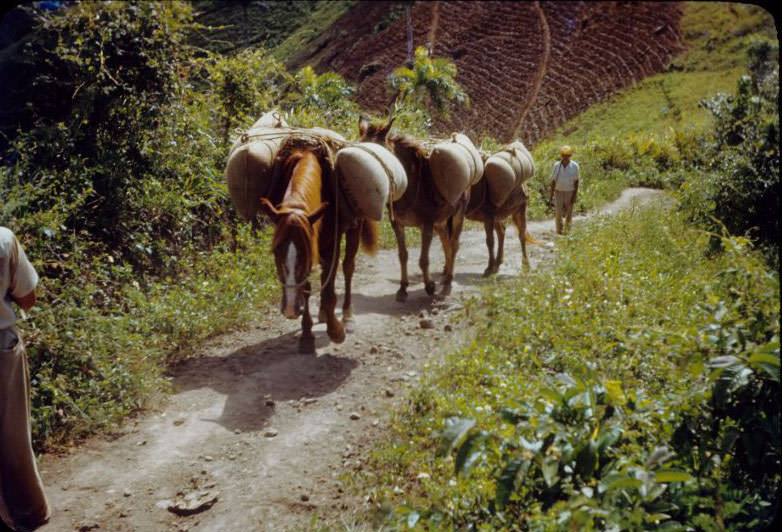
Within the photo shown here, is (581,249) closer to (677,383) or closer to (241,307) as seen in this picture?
(677,383)

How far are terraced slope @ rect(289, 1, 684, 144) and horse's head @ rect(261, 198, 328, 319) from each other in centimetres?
3304

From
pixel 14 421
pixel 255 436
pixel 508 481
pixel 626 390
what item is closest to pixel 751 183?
pixel 626 390

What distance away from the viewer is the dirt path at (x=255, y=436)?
12.8 feet

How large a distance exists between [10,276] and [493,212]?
8.02 metres

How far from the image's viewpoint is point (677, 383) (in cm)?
367

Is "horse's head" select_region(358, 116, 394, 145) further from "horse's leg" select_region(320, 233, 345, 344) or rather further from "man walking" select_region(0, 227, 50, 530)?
"man walking" select_region(0, 227, 50, 530)

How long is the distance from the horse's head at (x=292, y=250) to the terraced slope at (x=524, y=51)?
33036 millimetres

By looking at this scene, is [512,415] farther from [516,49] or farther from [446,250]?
[516,49]

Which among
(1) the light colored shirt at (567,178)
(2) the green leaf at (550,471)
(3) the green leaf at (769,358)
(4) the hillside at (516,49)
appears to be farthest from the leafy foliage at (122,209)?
(4) the hillside at (516,49)

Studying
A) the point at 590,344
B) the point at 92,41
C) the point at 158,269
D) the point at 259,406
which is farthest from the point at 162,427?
the point at 92,41

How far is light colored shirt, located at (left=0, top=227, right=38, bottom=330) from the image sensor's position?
362 centimetres

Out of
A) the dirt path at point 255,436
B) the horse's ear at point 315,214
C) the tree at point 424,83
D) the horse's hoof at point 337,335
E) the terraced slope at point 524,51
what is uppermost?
the terraced slope at point 524,51

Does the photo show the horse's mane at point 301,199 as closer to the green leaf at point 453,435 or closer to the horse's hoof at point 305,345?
the horse's hoof at point 305,345

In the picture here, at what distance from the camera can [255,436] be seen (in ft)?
15.9
